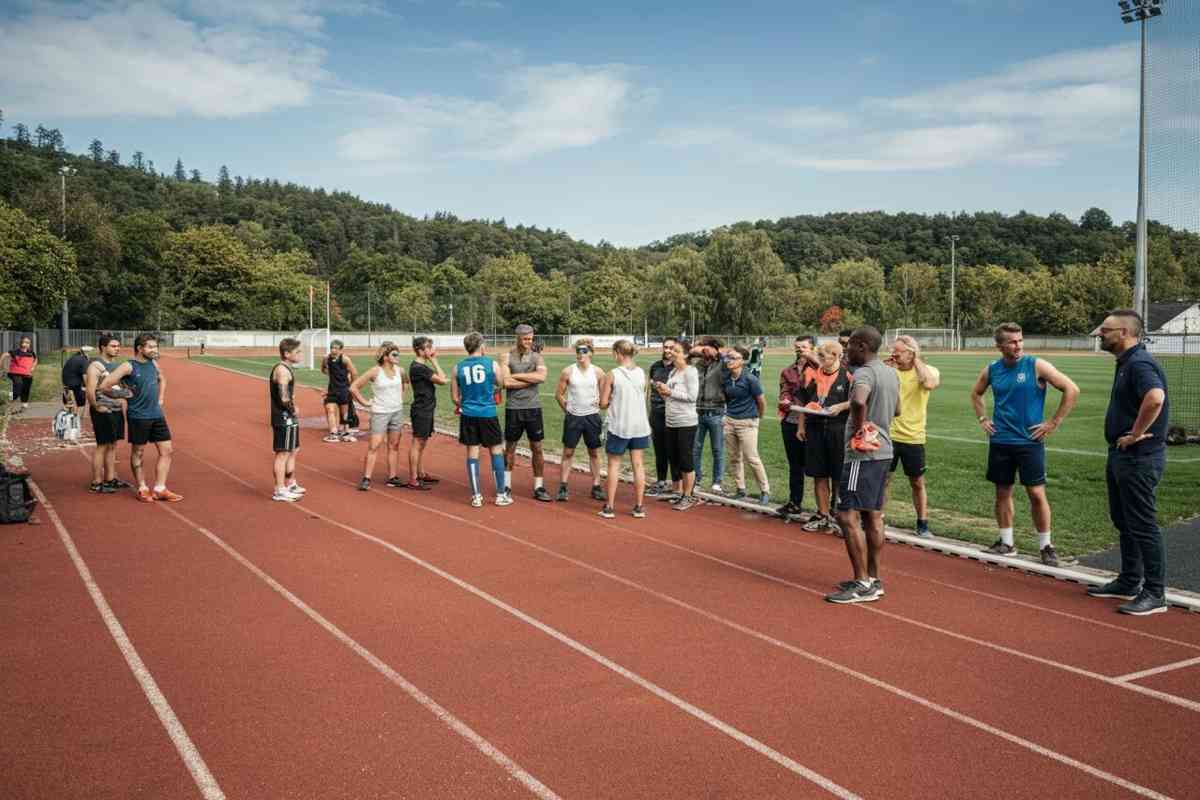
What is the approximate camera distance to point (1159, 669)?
5.51 m

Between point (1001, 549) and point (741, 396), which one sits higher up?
point (741, 396)

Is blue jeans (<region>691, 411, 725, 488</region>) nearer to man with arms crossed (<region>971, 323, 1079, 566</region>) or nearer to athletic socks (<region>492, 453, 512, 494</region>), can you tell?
athletic socks (<region>492, 453, 512, 494</region>)

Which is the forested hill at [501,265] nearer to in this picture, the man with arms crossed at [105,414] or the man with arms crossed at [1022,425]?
the man with arms crossed at [105,414]

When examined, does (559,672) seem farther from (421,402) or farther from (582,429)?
(421,402)

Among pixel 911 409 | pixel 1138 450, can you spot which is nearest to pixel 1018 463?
pixel 911 409

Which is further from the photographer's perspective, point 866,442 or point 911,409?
point 911,409

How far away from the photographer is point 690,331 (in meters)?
87.2

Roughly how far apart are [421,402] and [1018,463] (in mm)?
7644

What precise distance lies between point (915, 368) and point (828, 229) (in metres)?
144

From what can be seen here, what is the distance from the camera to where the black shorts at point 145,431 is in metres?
10.7

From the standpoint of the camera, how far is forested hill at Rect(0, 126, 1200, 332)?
8200 centimetres

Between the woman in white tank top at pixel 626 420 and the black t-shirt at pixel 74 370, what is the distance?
1107 cm

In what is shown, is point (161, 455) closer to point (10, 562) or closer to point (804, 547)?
point (10, 562)

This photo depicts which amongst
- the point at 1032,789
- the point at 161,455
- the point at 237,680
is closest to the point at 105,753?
the point at 237,680
